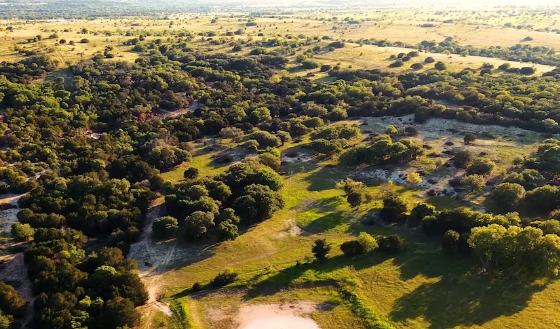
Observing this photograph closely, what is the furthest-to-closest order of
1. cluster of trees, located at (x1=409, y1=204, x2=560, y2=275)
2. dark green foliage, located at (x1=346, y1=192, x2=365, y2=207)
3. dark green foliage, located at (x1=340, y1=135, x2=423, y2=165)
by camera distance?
dark green foliage, located at (x1=340, y1=135, x2=423, y2=165), dark green foliage, located at (x1=346, y1=192, x2=365, y2=207), cluster of trees, located at (x1=409, y1=204, x2=560, y2=275)

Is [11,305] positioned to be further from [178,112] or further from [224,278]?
[178,112]

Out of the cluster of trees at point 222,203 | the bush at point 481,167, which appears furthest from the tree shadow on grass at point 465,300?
the bush at point 481,167

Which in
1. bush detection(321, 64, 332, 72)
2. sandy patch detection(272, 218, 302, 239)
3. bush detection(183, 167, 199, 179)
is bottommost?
sandy patch detection(272, 218, 302, 239)

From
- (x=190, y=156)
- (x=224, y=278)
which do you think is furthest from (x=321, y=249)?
(x=190, y=156)

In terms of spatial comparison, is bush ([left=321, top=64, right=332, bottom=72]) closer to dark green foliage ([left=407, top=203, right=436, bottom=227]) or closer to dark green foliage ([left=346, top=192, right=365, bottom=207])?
dark green foliage ([left=346, top=192, right=365, bottom=207])

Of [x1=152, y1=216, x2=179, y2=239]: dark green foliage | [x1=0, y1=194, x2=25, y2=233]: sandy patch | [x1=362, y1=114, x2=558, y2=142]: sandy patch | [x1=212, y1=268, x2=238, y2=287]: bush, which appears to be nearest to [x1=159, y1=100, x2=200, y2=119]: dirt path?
[x1=362, y1=114, x2=558, y2=142]: sandy patch
